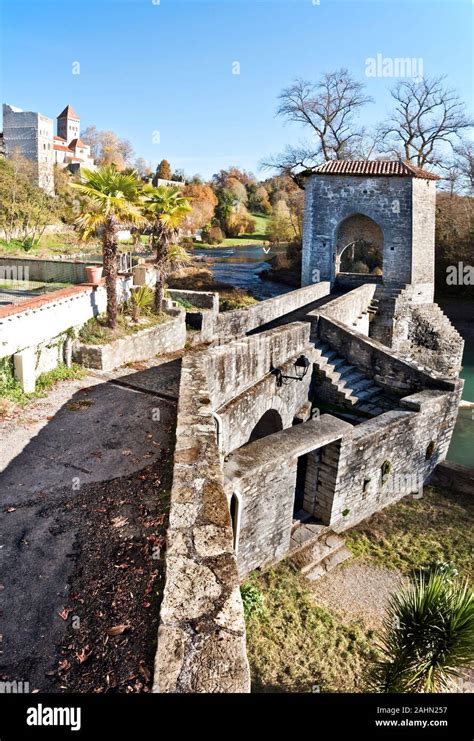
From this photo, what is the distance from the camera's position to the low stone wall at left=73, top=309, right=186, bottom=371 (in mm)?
10727

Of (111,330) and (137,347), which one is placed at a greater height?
(111,330)

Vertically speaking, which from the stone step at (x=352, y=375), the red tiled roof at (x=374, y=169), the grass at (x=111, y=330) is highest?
the red tiled roof at (x=374, y=169)

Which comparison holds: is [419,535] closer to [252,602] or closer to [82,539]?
[252,602]

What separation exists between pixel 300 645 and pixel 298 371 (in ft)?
21.2

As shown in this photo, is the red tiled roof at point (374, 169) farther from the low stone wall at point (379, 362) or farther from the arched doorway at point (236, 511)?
the arched doorway at point (236, 511)

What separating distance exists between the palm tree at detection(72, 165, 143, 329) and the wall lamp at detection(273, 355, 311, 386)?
12.5 feet

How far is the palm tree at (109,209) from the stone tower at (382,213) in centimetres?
1253

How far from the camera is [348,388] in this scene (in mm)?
13906

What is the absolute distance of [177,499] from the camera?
4.91 m

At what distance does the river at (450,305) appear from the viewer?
54.0 feet

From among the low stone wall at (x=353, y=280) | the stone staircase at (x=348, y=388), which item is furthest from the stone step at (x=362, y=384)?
the low stone wall at (x=353, y=280)

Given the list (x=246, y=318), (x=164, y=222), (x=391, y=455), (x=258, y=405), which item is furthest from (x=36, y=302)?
(x=391, y=455)

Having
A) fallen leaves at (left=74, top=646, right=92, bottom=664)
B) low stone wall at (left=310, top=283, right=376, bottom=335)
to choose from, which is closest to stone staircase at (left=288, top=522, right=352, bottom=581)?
fallen leaves at (left=74, top=646, right=92, bottom=664)
